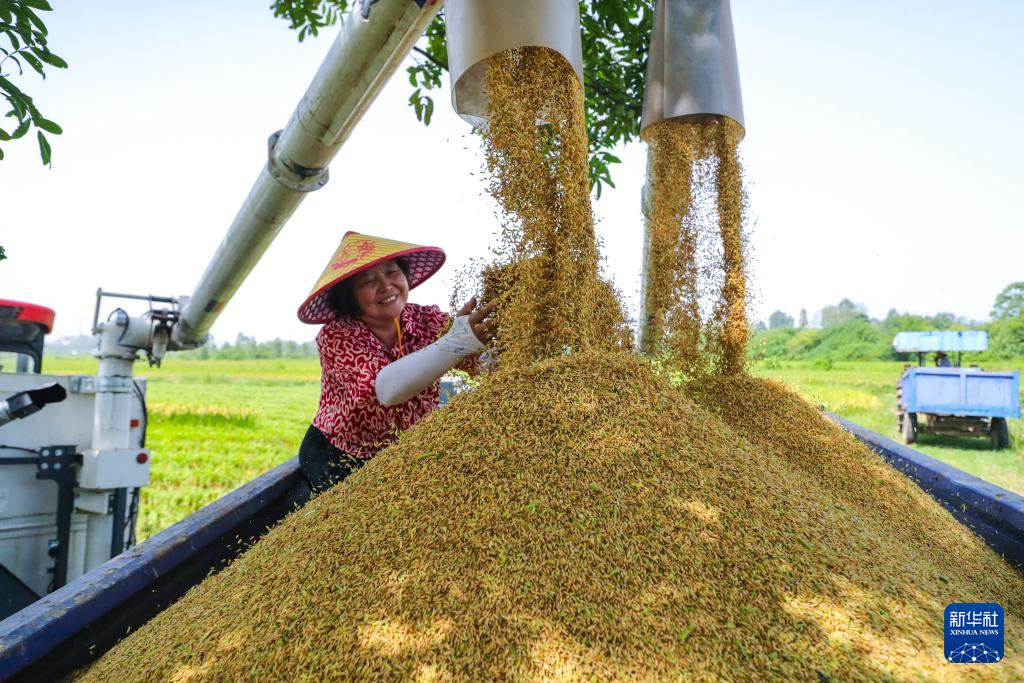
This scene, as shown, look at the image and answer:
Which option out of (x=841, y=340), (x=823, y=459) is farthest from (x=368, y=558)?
(x=841, y=340)

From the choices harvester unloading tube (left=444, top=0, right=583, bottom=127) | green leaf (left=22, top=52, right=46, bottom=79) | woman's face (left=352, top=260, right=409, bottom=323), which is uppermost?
harvester unloading tube (left=444, top=0, right=583, bottom=127)

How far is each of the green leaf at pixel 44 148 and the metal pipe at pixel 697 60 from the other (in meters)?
2.20

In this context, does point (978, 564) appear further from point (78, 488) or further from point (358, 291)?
point (78, 488)

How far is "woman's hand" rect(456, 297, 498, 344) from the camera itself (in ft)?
6.31

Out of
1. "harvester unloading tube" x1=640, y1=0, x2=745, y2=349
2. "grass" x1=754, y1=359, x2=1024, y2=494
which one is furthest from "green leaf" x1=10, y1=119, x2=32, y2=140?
"grass" x1=754, y1=359, x2=1024, y2=494

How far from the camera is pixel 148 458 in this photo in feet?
9.90

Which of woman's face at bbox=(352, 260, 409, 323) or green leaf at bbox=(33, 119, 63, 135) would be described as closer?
green leaf at bbox=(33, 119, 63, 135)

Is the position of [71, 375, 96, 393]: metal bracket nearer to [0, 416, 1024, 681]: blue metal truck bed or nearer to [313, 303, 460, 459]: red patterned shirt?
[0, 416, 1024, 681]: blue metal truck bed

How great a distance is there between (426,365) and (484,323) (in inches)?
9.5

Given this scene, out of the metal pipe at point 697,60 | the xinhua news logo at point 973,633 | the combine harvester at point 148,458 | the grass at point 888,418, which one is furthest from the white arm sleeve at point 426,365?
the grass at point 888,418

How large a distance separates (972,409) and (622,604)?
886cm

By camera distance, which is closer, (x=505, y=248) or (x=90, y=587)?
(x=90, y=587)

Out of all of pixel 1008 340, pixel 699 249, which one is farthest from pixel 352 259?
pixel 1008 340

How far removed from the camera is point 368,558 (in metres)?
1.29
